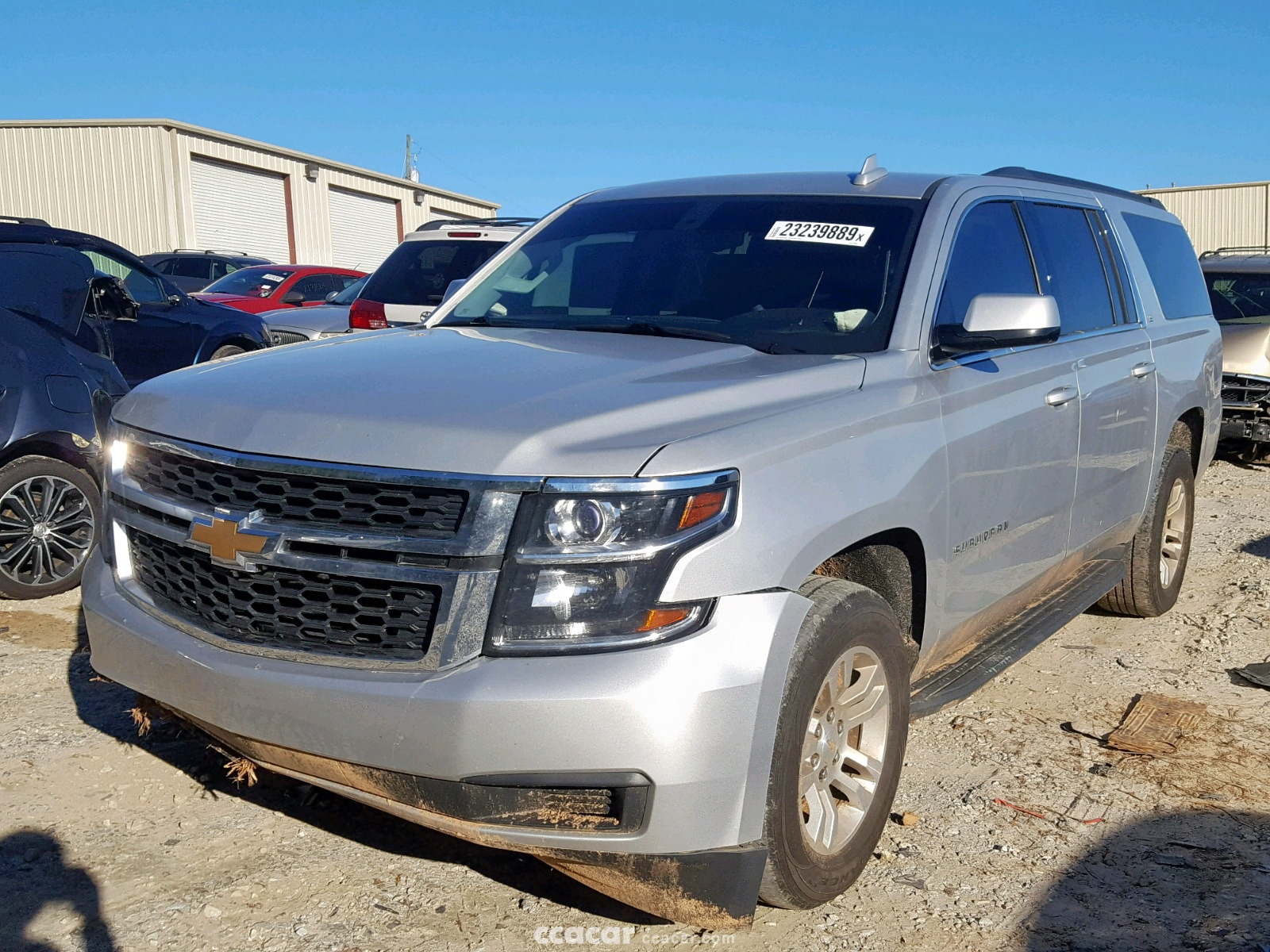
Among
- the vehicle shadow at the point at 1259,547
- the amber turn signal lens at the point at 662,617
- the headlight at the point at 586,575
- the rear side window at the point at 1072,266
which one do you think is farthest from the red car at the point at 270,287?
the amber turn signal lens at the point at 662,617

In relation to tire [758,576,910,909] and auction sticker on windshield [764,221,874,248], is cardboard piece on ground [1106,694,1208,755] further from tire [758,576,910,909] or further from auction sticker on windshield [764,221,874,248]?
auction sticker on windshield [764,221,874,248]

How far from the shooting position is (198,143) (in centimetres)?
3003

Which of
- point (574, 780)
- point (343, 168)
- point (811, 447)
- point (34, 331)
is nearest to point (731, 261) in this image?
point (811, 447)

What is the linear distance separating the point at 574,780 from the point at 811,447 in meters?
0.97

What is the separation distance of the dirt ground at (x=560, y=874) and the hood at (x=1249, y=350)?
7.12 meters

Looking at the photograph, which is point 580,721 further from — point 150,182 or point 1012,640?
point 150,182

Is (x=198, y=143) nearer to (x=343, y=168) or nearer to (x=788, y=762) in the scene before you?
(x=343, y=168)

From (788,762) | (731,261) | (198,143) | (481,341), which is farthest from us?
(198,143)

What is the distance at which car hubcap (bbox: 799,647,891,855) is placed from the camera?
9.75 ft

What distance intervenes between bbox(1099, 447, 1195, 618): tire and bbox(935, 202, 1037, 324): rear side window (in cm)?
162

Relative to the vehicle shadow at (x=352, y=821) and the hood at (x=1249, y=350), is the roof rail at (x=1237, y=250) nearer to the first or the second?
the hood at (x=1249, y=350)

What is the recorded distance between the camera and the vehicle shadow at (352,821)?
322 centimetres

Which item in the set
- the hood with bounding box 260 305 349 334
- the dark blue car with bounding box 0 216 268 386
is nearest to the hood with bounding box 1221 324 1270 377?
the hood with bounding box 260 305 349 334

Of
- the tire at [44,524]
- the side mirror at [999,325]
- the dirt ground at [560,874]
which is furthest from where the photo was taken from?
the tire at [44,524]
